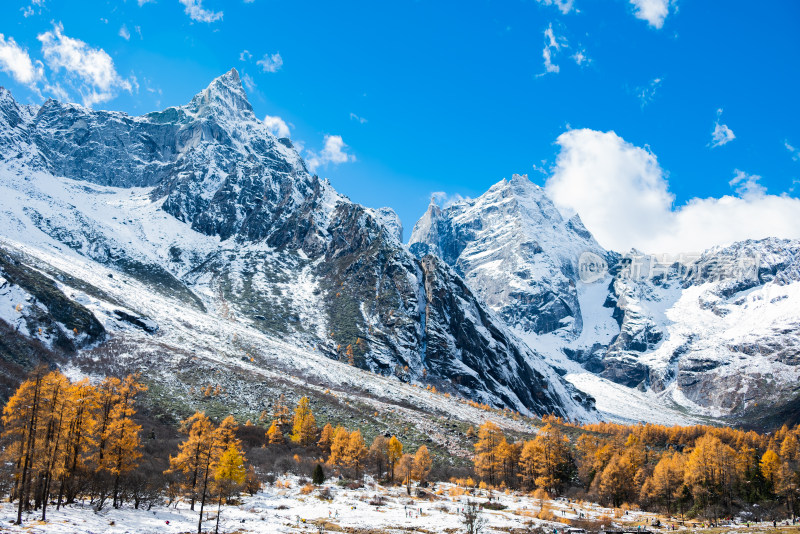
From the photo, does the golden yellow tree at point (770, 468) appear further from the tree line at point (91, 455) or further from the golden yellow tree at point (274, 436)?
the golden yellow tree at point (274, 436)

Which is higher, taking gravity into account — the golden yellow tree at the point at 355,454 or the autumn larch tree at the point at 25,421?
the autumn larch tree at the point at 25,421

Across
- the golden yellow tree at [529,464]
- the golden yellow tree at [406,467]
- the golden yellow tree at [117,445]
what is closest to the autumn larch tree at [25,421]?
the golden yellow tree at [117,445]

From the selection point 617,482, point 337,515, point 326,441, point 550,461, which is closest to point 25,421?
point 337,515

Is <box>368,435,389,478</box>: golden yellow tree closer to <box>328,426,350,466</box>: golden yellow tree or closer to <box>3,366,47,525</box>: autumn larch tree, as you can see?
<box>328,426,350,466</box>: golden yellow tree

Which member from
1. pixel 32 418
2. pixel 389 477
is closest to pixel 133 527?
pixel 32 418

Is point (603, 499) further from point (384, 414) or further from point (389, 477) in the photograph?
point (384, 414)

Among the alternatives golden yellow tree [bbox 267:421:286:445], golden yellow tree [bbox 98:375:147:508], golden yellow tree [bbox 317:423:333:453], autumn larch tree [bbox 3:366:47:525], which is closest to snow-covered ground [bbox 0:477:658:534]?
golden yellow tree [bbox 98:375:147:508]

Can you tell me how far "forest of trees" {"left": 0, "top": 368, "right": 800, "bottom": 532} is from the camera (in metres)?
33.6

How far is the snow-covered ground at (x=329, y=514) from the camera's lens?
3388cm

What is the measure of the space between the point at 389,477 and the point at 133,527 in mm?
40713

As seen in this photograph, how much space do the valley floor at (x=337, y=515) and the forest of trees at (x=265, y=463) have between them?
5.62ft

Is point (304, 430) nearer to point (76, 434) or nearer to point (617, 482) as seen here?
point (617, 482)

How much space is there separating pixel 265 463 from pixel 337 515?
931 inches

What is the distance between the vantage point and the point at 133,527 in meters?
34.1
